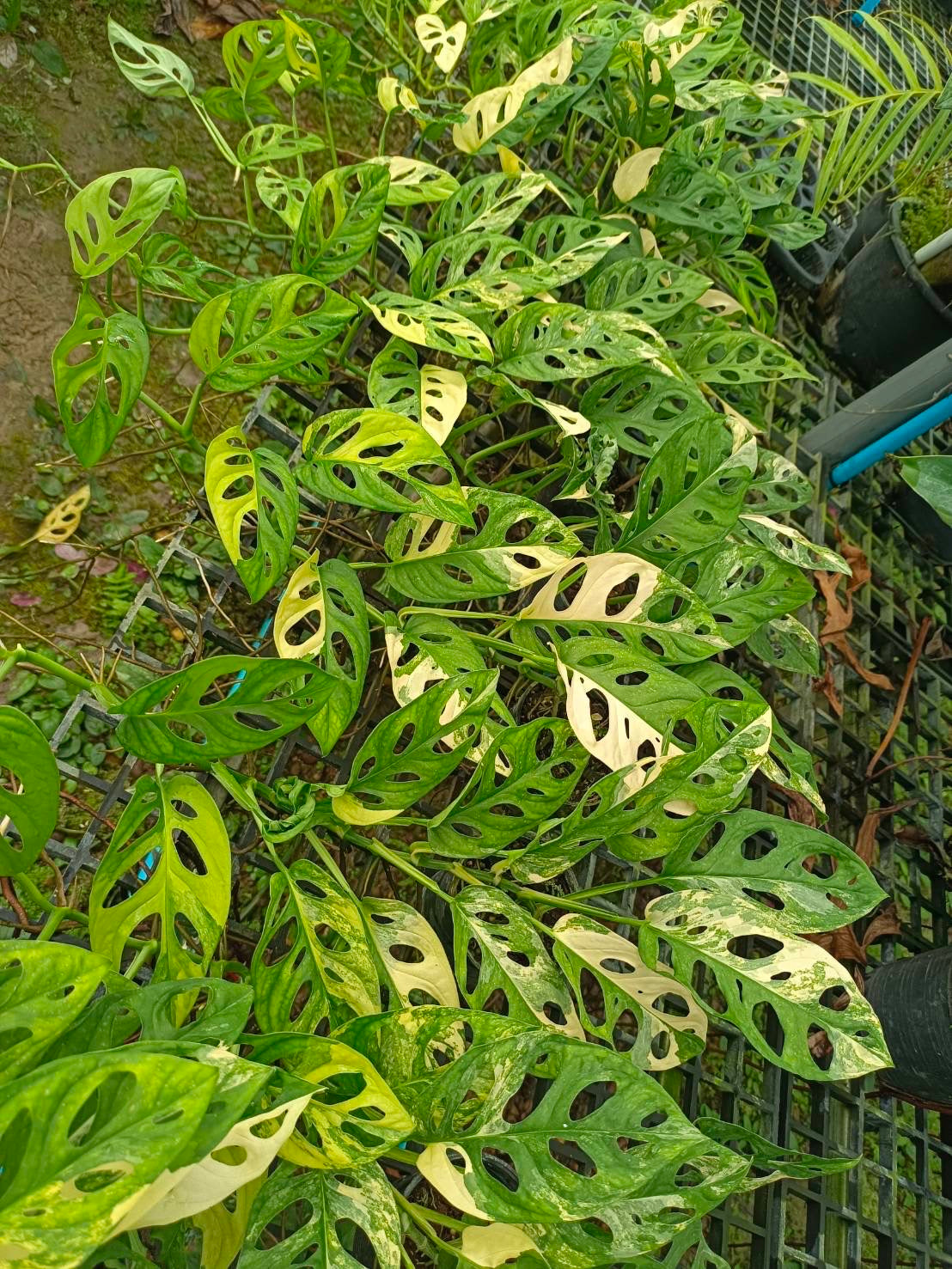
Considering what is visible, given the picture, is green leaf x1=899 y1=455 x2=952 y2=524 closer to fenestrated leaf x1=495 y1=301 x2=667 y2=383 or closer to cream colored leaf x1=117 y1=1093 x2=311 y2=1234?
fenestrated leaf x1=495 y1=301 x2=667 y2=383

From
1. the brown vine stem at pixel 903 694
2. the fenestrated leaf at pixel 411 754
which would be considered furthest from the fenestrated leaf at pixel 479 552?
the brown vine stem at pixel 903 694

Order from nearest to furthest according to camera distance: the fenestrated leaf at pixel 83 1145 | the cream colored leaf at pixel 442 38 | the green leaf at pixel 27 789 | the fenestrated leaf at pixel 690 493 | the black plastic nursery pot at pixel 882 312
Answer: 1. the fenestrated leaf at pixel 83 1145
2. the green leaf at pixel 27 789
3. the fenestrated leaf at pixel 690 493
4. the cream colored leaf at pixel 442 38
5. the black plastic nursery pot at pixel 882 312

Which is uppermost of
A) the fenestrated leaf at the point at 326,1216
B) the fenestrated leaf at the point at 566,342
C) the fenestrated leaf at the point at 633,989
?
the fenestrated leaf at the point at 566,342

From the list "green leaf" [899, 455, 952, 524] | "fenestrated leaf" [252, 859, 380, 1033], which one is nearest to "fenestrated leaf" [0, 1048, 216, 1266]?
"fenestrated leaf" [252, 859, 380, 1033]

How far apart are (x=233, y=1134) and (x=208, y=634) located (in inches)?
20.4

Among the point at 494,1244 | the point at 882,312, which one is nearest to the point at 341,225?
the point at 494,1244

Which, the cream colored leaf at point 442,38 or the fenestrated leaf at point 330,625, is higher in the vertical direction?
the cream colored leaf at point 442,38

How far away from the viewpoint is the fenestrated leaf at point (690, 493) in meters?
0.93

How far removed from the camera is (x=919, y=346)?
1.87 meters

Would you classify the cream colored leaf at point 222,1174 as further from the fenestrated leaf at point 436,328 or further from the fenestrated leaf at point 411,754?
the fenestrated leaf at point 436,328

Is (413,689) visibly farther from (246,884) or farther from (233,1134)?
(246,884)

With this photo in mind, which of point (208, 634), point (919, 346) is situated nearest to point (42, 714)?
point (208, 634)

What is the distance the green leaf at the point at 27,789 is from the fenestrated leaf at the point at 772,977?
0.51 metres

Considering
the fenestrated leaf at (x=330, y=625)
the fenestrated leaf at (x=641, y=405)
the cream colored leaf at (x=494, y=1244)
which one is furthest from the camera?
the fenestrated leaf at (x=641, y=405)
